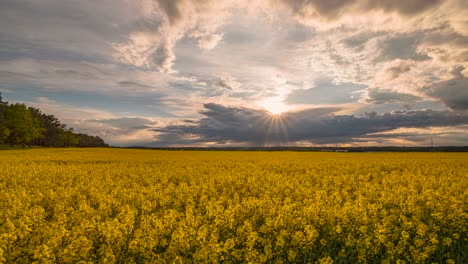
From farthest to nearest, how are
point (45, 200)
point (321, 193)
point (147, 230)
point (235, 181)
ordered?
1. point (235, 181)
2. point (321, 193)
3. point (45, 200)
4. point (147, 230)

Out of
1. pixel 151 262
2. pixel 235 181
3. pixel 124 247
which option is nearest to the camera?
pixel 151 262

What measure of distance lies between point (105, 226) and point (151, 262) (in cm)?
142

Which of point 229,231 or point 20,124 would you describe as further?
point 20,124

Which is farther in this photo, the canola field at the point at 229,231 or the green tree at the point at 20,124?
the green tree at the point at 20,124

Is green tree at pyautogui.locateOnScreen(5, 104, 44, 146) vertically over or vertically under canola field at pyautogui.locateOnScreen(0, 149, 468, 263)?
over

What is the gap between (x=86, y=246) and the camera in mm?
5266

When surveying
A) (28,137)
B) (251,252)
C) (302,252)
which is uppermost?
(28,137)

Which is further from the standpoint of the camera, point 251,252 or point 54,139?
point 54,139

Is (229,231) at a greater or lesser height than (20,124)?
lesser

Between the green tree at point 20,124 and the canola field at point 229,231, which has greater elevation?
the green tree at point 20,124

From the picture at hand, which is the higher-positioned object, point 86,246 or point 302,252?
point 86,246

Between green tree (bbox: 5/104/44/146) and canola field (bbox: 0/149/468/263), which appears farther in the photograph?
green tree (bbox: 5/104/44/146)

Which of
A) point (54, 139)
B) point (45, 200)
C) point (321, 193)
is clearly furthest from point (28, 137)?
point (321, 193)

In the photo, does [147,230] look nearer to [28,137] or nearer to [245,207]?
[245,207]
